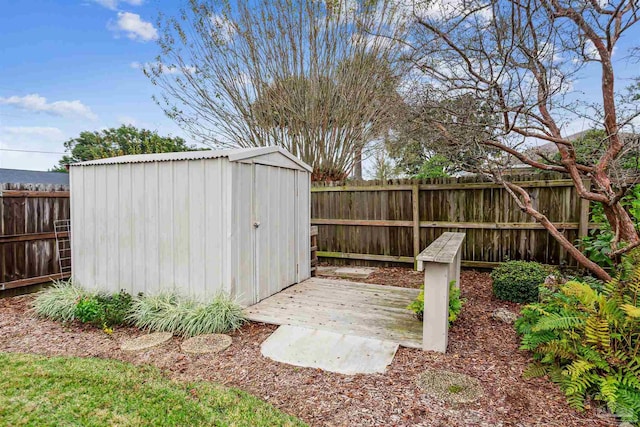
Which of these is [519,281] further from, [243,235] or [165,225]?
[165,225]

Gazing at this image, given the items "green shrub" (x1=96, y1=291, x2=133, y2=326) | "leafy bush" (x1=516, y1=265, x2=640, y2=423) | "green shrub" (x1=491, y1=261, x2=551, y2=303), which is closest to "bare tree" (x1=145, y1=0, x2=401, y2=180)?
"green shrub" (x1=491, y1=261, x2=551, y2=303)

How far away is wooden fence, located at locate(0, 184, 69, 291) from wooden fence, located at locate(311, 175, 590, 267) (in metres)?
4.62

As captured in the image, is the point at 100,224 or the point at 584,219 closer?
the point at 100,224

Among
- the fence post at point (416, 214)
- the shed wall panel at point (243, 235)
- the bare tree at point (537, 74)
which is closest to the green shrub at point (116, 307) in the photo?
the shed wall panel at point (243, 235)

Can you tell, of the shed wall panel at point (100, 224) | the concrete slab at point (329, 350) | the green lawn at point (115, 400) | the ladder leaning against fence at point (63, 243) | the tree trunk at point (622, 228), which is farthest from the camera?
the ladder leaning against fence at point (63, 243)

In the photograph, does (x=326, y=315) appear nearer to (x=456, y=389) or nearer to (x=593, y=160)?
(x=456, y=389)

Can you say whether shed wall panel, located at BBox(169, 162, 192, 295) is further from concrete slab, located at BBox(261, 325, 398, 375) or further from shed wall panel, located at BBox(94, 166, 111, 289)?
concrete slab, located at BBox(261, 325, 398, 375)

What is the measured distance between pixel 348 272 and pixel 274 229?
95.9 inches

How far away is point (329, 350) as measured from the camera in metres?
3.16

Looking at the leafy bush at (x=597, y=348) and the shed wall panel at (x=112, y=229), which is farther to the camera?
the shed wall panel at (x=112, y=229)

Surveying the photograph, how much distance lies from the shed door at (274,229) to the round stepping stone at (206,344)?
0.97 m

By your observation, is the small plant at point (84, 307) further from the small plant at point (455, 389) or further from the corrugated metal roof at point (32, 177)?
the corrugated metal roof at point (32, 177)

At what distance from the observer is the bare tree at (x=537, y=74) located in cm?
392

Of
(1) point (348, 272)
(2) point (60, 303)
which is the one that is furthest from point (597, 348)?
(2) point (60, 303)
